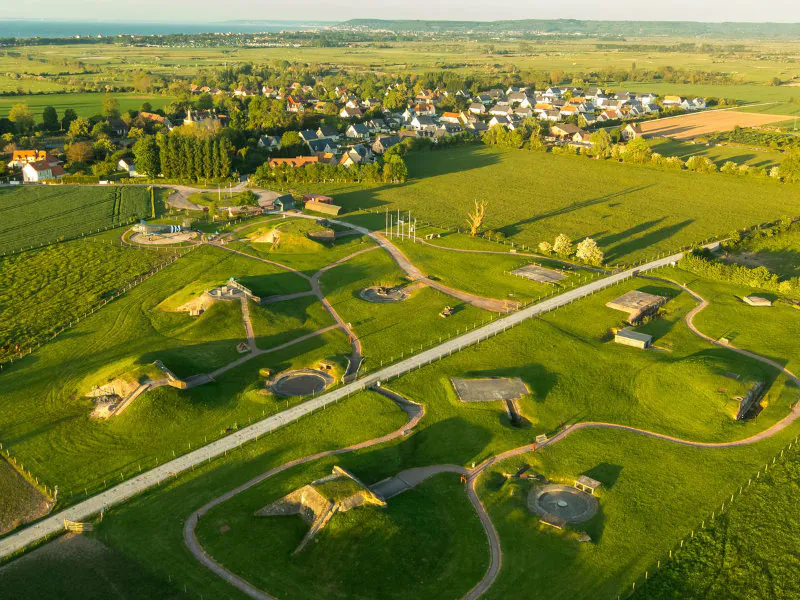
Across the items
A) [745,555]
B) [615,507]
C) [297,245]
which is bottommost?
[745,555]

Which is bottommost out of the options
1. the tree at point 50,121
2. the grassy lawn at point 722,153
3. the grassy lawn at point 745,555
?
the grassy lawn at point 745,555

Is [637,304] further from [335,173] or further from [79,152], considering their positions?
[79,152]

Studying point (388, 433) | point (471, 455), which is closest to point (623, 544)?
point (471, 455)

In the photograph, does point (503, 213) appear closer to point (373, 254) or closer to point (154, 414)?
point (373, 254)

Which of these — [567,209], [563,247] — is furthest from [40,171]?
[563,247]

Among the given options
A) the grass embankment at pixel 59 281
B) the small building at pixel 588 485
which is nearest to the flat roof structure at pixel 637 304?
the small building at pixel 588 485

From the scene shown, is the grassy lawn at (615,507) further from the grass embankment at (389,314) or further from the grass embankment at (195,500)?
the grass embankment at (389,314)

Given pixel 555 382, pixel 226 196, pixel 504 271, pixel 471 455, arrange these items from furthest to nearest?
pixel 226 196, pixel 504 271, pixel 555 382, pixel 471 455
